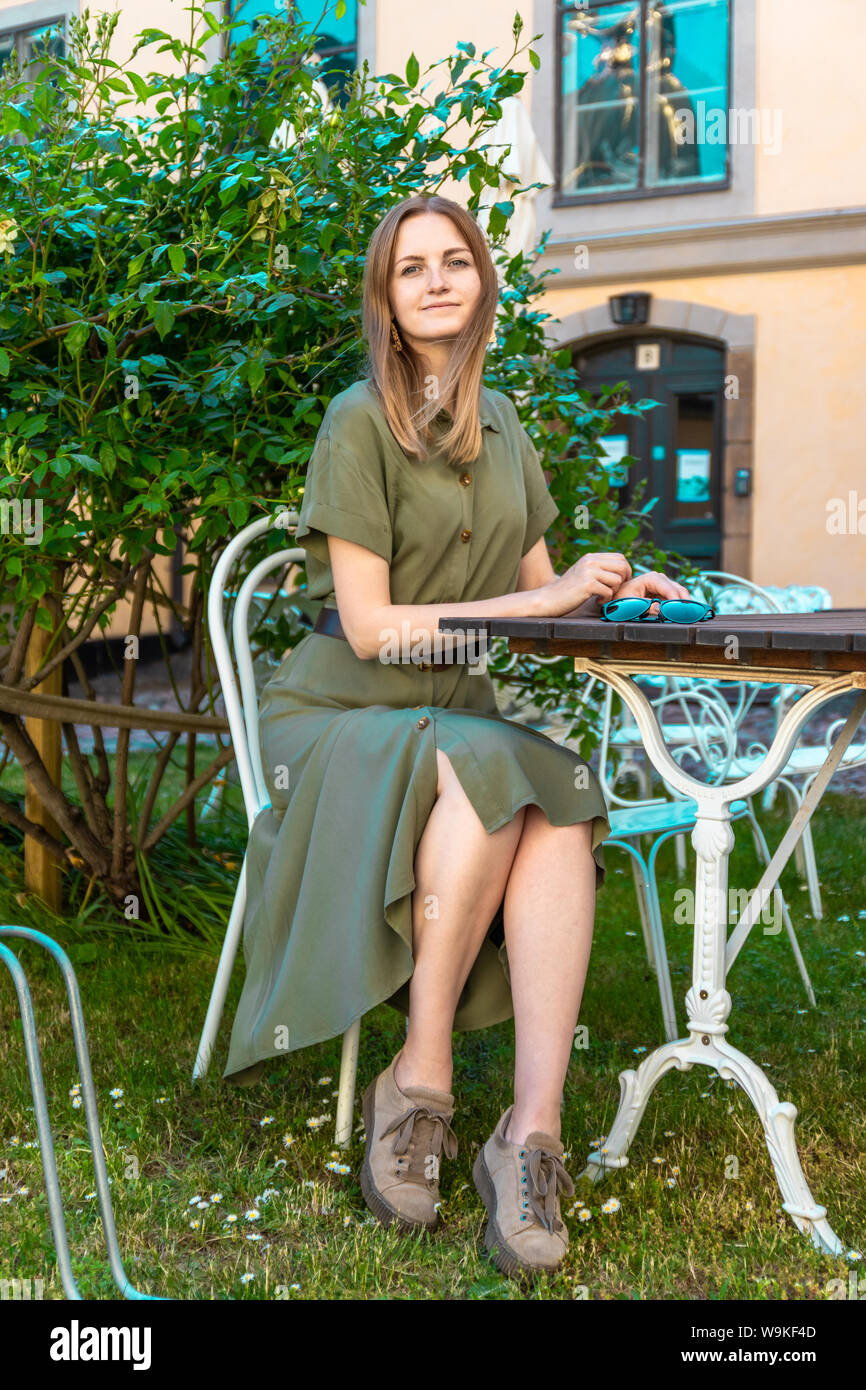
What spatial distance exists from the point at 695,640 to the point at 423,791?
0.45 m

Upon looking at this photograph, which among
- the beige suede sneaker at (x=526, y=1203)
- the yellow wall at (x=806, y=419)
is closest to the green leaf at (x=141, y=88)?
the beige suede sneaker at (x=526, y=1203)

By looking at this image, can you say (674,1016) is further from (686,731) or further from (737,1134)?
(686,731)

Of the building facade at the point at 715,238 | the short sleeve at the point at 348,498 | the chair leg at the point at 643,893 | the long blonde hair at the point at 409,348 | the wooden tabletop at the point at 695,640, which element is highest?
the building facade at the point at 715,238

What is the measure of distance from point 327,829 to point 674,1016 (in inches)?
42.9

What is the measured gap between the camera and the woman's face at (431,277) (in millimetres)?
2207

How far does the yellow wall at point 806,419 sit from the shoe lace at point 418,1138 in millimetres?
8050

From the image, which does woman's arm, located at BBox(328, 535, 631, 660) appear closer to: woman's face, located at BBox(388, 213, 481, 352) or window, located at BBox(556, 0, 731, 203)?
woman's face, located at BBox(388, 213, 481, 352)

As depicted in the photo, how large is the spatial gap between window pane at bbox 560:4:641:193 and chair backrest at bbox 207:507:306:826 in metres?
8.45

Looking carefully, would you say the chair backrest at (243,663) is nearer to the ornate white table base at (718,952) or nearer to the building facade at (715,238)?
the ornate white table base at (718,952)

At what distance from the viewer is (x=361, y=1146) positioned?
2.20 meters

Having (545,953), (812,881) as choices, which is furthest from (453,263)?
(812,881)

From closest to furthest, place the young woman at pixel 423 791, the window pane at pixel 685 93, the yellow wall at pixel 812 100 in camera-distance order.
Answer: the young woman at pixel 423 791
the yellow wall at pixel 812 100
the window pane at pixel 685 93

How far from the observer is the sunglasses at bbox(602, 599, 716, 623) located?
6.13ft
